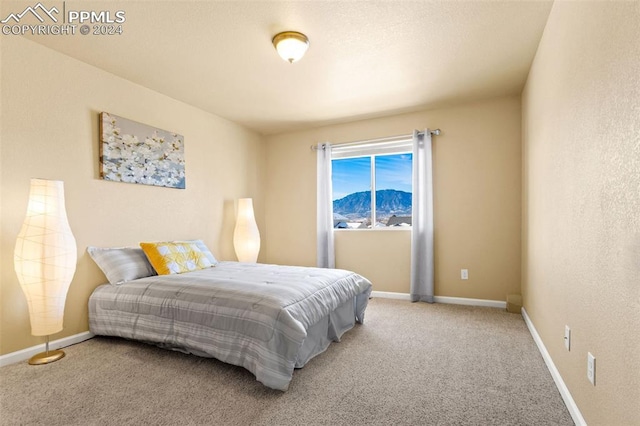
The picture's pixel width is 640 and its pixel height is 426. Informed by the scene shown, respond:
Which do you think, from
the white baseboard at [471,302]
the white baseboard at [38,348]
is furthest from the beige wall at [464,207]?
the white baseboard at [38,348]

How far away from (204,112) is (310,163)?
5.46 ft

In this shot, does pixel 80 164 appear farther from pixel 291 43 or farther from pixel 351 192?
pixel 351 192

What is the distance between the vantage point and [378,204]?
4766mm

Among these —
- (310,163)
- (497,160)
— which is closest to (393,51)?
(497,160)

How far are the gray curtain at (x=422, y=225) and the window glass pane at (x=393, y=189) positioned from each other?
28 cm

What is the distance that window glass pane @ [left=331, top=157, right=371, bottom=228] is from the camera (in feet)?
15.9

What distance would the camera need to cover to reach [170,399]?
1.96 metres

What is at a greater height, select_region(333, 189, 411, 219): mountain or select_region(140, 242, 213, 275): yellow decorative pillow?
select_region(333, 189, 411, 219): mountain

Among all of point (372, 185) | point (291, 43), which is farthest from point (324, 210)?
point (291, 43)

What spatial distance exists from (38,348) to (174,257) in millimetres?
1211

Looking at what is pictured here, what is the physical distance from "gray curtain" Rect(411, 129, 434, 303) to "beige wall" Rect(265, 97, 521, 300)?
0.14 meters

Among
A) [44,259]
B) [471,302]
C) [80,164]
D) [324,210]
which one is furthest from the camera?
[324,210]

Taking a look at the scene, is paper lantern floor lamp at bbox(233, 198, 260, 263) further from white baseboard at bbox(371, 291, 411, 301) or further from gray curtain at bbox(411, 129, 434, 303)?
gray curtain at bbox(411, 129, 434, 303)

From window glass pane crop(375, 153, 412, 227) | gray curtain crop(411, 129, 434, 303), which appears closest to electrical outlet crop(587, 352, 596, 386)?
gray curtain crop(411, 129, 434, 303)
